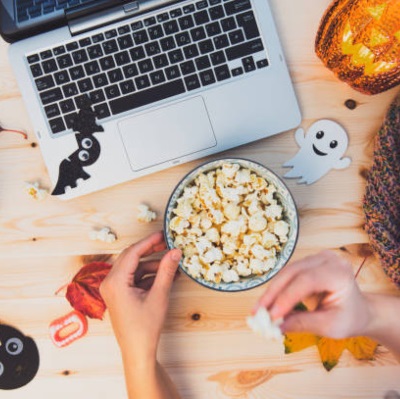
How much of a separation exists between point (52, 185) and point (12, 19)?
278mm

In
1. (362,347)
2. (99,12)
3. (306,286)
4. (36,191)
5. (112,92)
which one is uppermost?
(99,12)

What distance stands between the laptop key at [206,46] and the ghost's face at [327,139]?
217 mm

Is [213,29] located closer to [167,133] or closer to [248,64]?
[248,64]

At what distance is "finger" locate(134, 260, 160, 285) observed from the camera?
0.83m

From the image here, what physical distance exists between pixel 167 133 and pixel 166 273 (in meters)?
0.23

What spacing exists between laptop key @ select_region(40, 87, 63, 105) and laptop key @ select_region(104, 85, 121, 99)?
77mm

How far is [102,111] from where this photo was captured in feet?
2.63

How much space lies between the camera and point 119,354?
0.86 meters

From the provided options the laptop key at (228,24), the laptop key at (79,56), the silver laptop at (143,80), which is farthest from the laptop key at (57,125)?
the laptop key at (228,24)

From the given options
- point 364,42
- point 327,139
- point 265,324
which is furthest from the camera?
point 327,139

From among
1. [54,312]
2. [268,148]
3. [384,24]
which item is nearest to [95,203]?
[54,312]

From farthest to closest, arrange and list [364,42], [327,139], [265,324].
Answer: [327,139]
[364,42]
[265,324]

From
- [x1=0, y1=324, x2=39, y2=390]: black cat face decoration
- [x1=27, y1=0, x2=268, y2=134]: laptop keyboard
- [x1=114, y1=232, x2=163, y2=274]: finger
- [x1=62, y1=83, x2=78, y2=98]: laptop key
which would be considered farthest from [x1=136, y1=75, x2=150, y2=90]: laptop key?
[x1=0, y1=324, x2=39, y2=390]: black cat face decoration

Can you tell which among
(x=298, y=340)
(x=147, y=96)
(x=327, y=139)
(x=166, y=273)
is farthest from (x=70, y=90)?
(x=298, y=340)
